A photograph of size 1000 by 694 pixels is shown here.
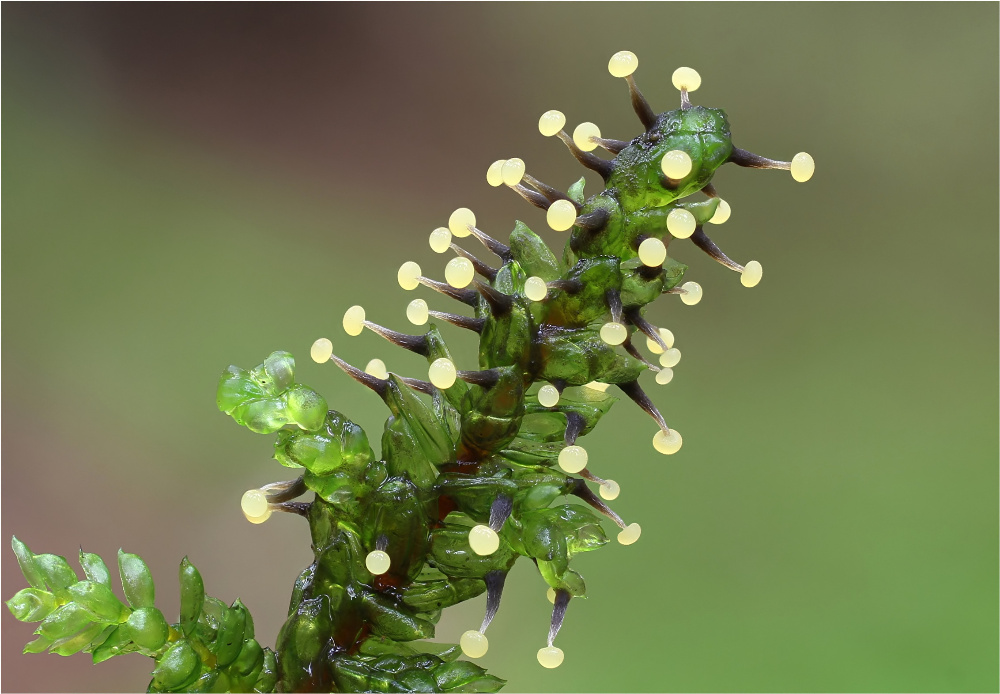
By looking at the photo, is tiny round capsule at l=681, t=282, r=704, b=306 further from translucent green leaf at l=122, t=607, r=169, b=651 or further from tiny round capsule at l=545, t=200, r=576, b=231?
translucent green leaf at l=122, t=607, r=169, b=651

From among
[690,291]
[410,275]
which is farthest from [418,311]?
[690,291]

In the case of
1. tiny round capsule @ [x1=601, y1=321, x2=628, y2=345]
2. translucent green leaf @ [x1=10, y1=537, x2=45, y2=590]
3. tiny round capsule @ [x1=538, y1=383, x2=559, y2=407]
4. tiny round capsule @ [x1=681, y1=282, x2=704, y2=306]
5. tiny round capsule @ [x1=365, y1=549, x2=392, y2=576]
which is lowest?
translucent green leaf @ [x1=10, y1=537, x2=45, y2=590]

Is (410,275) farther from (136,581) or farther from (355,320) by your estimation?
(136,581)

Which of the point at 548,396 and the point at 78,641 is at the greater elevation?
the point at 548,396

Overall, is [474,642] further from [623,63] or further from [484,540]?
[623,63]

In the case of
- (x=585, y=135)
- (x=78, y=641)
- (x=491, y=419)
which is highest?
(x=585, y=135)

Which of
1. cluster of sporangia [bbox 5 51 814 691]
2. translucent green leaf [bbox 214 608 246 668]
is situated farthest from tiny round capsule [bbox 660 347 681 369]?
translucent green leaf [bbox 214 608 246 668]

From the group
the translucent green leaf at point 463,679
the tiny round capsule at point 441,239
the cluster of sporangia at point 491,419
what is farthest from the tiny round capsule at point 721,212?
the translucent green leaf at point 463,679
